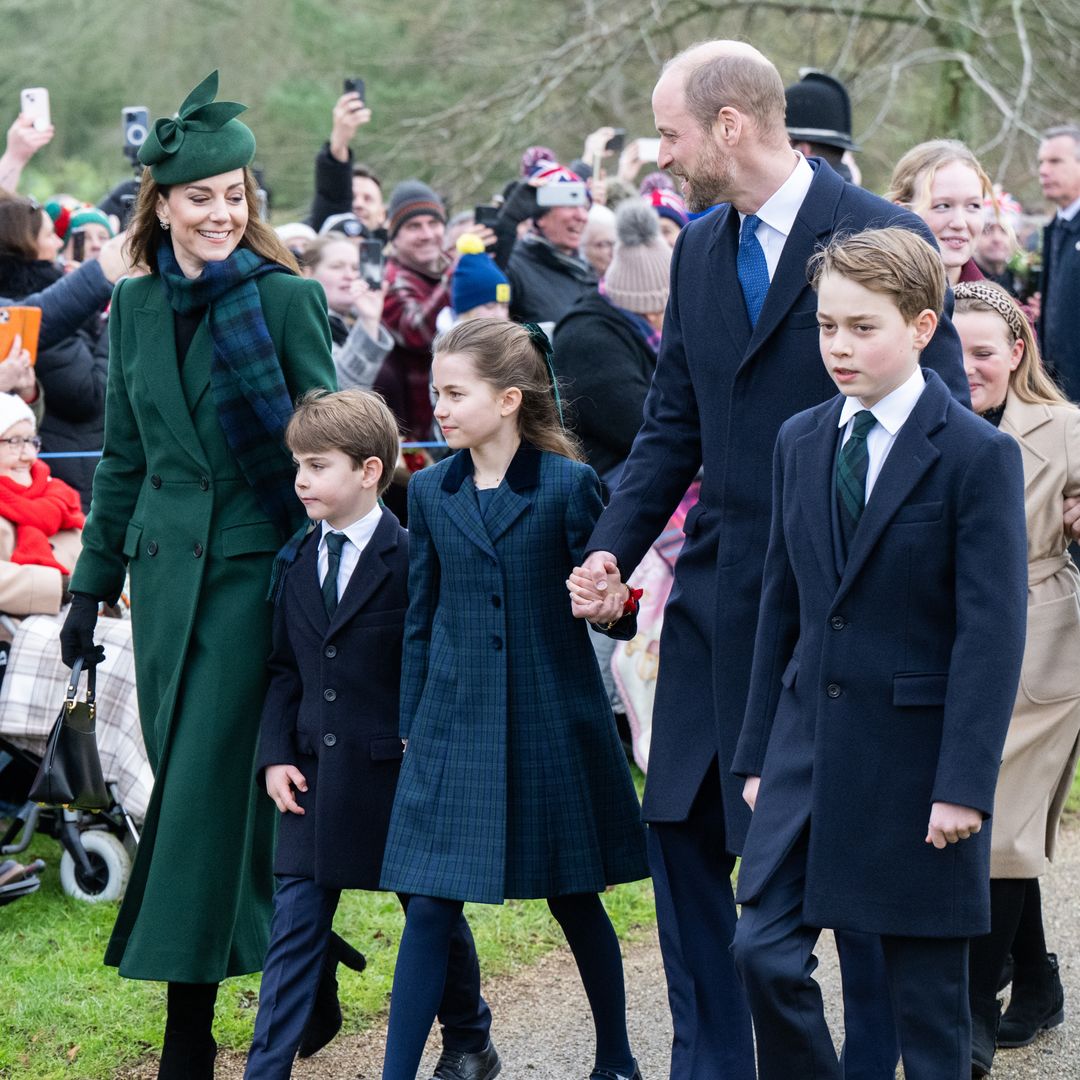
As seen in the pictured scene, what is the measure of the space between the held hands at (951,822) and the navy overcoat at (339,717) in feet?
4.47

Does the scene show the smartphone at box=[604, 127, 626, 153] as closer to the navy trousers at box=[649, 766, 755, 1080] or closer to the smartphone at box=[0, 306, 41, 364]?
the smartphone at box=[0, 306, 41, 364]

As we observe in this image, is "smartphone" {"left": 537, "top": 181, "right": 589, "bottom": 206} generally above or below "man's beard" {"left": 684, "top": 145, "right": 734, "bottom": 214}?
below

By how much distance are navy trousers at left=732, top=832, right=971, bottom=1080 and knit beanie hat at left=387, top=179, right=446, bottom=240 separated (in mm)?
5745

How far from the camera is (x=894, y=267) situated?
3.01m

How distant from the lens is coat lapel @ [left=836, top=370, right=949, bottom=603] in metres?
2.96

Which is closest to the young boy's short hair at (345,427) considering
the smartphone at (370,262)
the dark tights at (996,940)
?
the dark tights at (996,940)

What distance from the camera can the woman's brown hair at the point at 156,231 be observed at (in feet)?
13.1

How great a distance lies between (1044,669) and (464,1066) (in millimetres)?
1654

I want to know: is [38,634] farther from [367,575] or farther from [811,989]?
[811,989]

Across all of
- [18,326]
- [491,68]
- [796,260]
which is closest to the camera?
[796,260]

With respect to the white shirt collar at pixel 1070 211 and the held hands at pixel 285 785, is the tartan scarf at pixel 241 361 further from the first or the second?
the white shirt collar at pixel 1070 211

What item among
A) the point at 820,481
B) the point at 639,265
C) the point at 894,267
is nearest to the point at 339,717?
the point at 820,481

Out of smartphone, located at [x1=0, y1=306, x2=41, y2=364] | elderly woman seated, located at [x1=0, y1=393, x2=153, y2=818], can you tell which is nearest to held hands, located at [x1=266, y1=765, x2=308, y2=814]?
elderly woman seated, located at [x1=0, y1=393, x2=153, y2=818]

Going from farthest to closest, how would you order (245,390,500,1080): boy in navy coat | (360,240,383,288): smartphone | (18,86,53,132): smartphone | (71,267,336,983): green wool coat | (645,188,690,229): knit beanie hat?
(645,188,690,229): knit beanie hat, (18,86,53,132): smartphone, (360,240,383,288): smartphone, (71,267,336,983): green wool coat, (245,390,500,1080): boy in navy coat
